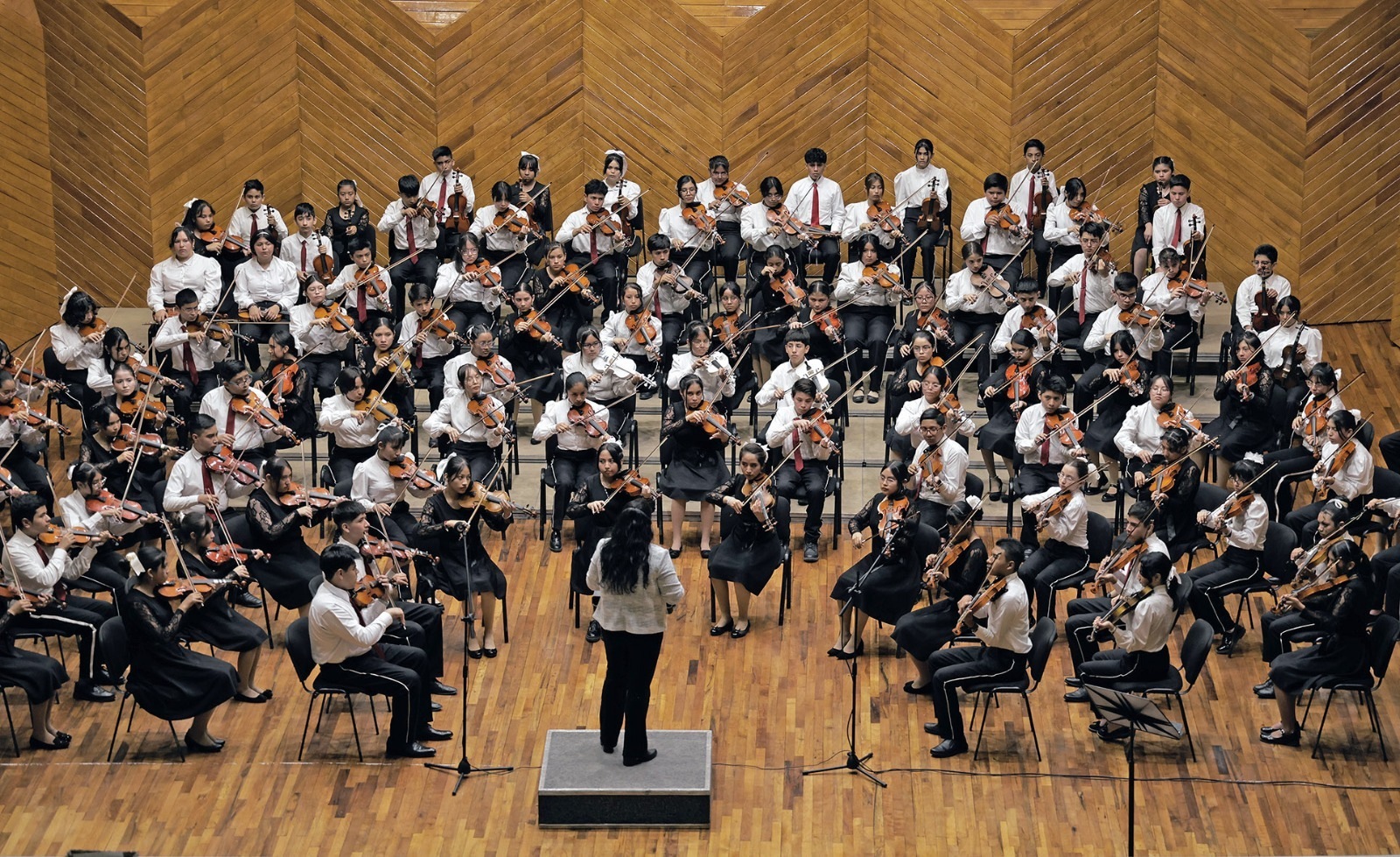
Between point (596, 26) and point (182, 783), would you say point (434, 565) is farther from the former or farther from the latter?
point (596, 26)

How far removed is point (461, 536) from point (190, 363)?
326 centimetres

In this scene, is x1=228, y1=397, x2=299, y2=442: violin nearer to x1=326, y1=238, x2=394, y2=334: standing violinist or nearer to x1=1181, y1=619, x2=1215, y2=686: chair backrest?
x1=326, y1=238, x2=394, y2=334: standing violinist

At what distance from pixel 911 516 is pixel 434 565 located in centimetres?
249

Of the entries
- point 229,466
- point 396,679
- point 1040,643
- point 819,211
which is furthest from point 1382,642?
point 229,466

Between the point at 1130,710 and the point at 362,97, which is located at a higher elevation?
the point at 362,97

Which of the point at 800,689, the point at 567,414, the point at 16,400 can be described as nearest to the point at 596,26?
the point at 567,414

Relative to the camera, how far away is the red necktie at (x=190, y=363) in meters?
12.6

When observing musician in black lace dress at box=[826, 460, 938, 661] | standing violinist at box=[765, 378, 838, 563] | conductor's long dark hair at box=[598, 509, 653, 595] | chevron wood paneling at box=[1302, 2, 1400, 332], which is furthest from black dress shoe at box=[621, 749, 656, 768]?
chevron wood paneling at box=[1302, 2, 1400, 332]

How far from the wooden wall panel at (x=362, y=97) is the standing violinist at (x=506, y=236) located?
1817 mm

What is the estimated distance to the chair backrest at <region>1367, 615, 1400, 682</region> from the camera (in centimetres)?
938

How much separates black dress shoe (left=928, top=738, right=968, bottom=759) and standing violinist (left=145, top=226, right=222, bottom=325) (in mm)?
6064

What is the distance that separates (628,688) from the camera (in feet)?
29.2

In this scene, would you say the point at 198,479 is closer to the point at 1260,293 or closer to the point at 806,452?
the point at 806,452

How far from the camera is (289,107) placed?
15.3 meters
